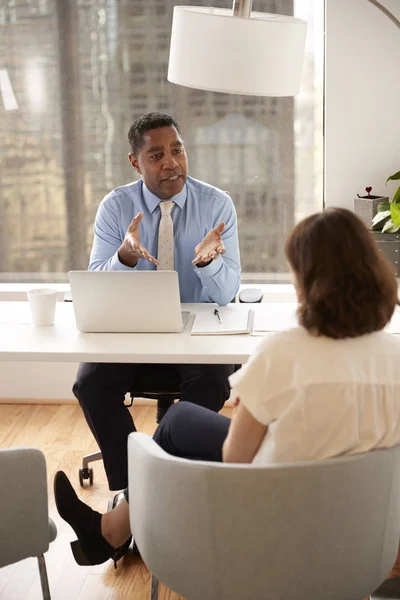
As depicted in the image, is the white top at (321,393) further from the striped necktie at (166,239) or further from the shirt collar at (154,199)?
the shirt collar at (154,199)

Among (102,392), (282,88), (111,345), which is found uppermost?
(282,88)

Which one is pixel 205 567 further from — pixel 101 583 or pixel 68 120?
pixel 68 120

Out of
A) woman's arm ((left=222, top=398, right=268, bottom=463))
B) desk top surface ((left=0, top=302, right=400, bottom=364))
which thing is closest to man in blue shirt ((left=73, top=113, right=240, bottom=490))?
desk top surface ((left=0, top=302, right=400, bottom=364))

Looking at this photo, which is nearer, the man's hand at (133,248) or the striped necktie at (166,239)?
the man's hand at (133,248)

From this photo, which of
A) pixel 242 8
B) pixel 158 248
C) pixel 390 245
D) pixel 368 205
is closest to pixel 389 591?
pixel 158 248

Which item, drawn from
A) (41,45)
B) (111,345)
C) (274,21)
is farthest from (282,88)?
(41,45)

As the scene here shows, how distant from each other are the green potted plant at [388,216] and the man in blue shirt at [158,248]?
0.87 meters

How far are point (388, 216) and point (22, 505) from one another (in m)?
2.42

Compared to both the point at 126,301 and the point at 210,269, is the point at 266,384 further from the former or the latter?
the point at 210,269

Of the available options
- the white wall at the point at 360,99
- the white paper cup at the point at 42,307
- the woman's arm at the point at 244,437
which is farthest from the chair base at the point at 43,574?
the white wall at the point at 360,99

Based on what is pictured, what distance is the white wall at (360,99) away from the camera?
3838 mm

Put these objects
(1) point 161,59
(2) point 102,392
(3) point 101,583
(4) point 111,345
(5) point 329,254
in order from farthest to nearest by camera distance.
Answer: (1) point 161,59 < (2) point 102,392 < (3) point 101,583 < (4) point 111,345 < (5) point 329,254

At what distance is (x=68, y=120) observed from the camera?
424 centimetres

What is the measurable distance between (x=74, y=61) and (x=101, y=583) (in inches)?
104
